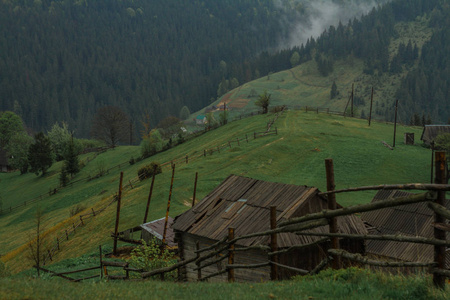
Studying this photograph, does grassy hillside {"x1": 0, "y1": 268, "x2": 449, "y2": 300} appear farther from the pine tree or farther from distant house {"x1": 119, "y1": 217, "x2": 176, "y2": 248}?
the pine tree

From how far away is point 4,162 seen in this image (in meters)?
111

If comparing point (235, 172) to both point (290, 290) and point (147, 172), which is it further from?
point (290, 290)

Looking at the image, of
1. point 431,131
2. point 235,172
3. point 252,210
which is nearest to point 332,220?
point 252,210

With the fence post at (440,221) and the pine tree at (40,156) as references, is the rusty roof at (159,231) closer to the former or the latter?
the fence post at (440,221)

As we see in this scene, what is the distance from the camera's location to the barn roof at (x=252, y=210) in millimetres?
17772

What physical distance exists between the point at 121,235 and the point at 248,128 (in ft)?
160

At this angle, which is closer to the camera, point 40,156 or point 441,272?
point 441,272

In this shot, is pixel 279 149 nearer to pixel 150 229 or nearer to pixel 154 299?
pixel 150 229

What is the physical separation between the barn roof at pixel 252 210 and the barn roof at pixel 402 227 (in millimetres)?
9411

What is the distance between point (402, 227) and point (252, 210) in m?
16.5

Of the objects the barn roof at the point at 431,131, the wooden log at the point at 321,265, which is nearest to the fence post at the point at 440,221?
the wooden log at the point at 321,265

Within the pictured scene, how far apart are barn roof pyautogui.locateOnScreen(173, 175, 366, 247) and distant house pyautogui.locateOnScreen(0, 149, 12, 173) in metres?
107

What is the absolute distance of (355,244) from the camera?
2023 centimetres

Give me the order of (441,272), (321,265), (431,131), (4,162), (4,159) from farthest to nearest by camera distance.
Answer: (4,159) < (4,162) < (431,131) < (321,265) < (441,272)
